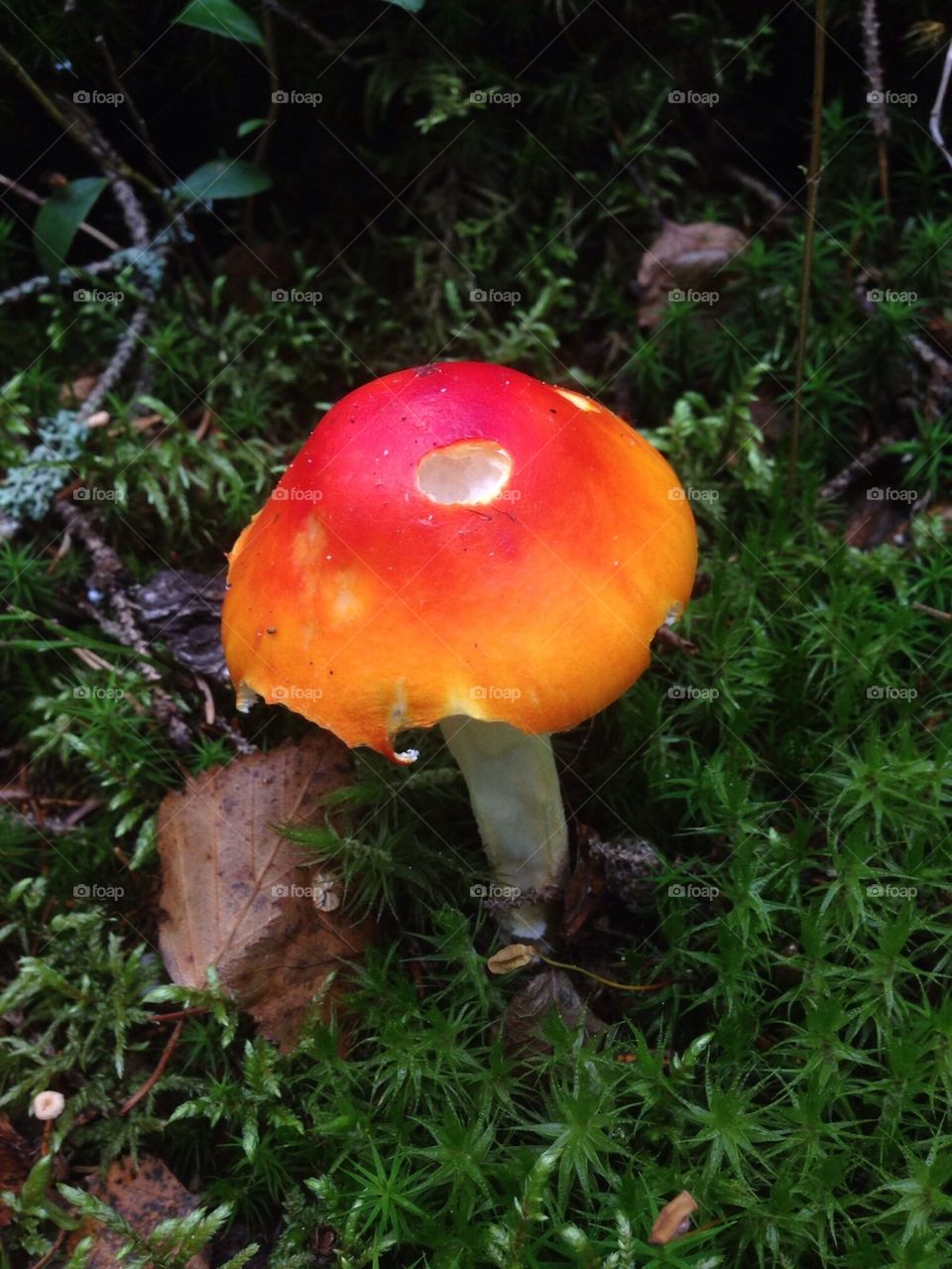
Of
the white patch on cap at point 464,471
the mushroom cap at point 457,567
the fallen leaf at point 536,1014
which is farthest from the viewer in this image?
the fallen leaf at point 536,1014

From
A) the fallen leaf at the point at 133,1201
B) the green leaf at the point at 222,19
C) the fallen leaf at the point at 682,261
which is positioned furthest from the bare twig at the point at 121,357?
the fallen leaf at the point at 133,1201

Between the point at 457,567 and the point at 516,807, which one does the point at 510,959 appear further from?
the point at 457,567

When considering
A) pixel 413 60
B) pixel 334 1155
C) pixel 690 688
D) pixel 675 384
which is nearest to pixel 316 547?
pixel 690 688

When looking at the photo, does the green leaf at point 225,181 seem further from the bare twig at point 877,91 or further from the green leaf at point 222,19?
the bare twig at point 877,91

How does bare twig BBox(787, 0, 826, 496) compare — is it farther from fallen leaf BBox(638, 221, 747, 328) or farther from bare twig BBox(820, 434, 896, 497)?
fallen leaf BBox(638, 221, 747, 328)

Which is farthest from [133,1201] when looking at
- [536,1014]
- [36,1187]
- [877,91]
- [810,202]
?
[877,91]

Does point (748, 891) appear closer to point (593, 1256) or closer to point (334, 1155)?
point (593, 1256)

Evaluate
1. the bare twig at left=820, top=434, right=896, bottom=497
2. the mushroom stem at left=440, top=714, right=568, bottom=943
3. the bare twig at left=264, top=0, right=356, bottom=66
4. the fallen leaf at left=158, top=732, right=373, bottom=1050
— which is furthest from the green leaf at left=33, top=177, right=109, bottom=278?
the bare twig at left=820, top=434, right=896, bottom=497
